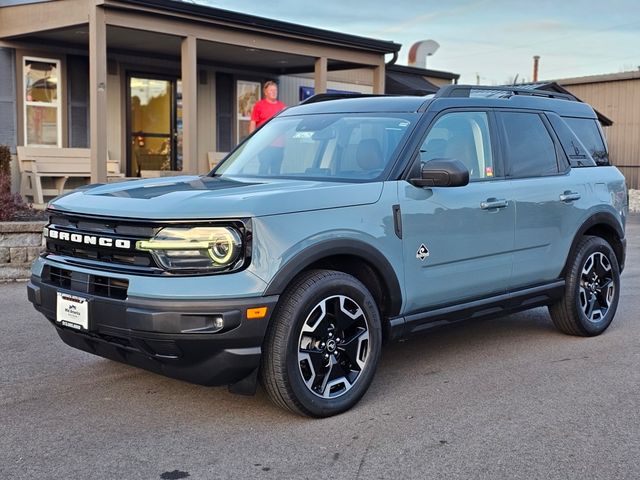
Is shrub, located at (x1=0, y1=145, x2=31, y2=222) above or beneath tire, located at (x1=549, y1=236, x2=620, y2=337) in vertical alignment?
above

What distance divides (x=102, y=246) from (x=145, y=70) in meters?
12.0

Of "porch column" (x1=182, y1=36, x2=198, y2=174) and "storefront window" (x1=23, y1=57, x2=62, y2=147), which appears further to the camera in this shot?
"storefront window" (x1=23, y1=57, x2=62, y2=147)

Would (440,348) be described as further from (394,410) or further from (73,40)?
(73,40)

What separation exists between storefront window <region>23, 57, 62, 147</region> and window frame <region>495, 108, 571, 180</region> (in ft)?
33.3

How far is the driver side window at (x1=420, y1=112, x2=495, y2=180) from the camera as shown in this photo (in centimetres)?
502

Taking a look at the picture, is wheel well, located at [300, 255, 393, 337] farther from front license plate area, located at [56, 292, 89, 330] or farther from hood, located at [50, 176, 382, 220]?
front license plate area, located at [56, 292, 89, 330]

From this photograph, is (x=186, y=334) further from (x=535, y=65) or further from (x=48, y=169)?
(x=535, y=65)

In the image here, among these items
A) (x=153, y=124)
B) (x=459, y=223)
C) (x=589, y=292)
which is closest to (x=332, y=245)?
(x=459, y=223)

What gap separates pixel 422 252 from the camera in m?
4.70

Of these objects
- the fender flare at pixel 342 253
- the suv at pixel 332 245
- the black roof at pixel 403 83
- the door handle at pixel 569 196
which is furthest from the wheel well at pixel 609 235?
the black roof at pixel 403 83

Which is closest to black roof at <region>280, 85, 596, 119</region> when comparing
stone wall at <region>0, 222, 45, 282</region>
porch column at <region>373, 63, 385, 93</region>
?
stone wall at <region>0, 222, 45, 282</region>

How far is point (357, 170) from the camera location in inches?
191

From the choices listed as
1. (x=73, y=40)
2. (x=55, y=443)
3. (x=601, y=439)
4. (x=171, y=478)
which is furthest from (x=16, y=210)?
(x=601, y=439)

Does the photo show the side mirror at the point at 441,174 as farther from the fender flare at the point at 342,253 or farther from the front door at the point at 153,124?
the front door at the point at 153,124
